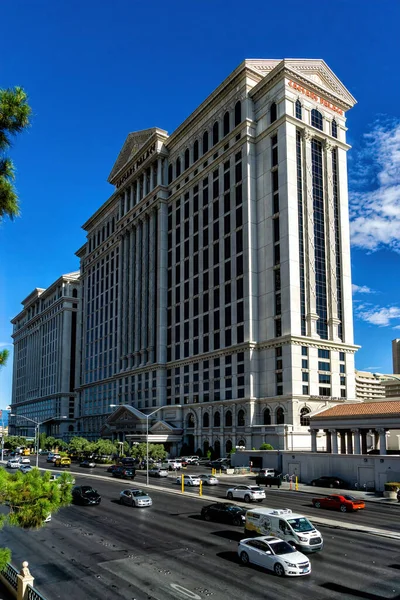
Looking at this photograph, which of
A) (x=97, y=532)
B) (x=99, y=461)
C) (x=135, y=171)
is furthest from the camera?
(x=135, y=171)

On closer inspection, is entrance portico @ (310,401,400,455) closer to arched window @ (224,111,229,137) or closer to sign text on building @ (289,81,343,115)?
sign text on building @ (289,81,343,115)

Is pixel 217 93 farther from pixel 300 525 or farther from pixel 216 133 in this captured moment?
pixel 300 525

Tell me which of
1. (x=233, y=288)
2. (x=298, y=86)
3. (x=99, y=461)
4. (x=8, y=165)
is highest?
(x=298, y=86)

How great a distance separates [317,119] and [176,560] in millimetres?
86560

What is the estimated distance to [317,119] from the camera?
97125 millimetres

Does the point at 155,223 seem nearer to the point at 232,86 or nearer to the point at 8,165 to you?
the point at 232,86

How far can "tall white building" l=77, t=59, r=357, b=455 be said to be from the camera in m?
86.8

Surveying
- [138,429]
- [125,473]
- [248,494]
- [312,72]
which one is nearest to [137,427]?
[138,429]

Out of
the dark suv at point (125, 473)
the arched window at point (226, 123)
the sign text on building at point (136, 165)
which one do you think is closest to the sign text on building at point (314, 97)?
the arched window at point (226, 123)

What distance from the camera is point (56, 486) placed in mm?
16188

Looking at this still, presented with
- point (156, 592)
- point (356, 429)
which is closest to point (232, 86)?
point (356, 429)

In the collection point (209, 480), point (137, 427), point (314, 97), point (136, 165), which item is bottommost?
point (209, 480)

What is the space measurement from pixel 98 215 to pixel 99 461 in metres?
84.6

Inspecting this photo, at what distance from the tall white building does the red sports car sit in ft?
123
